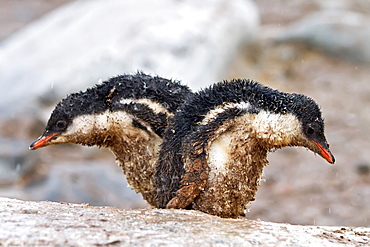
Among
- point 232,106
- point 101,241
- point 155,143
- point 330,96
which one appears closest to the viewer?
point 101,241

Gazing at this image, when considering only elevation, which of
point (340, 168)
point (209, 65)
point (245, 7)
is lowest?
point (340, 168)

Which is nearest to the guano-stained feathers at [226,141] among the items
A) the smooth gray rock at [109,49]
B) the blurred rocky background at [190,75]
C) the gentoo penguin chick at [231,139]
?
the gentoo penguin chick at [231,139]

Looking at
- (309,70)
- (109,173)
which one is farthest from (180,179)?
(309,70)

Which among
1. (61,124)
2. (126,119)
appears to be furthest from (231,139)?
(61,124)

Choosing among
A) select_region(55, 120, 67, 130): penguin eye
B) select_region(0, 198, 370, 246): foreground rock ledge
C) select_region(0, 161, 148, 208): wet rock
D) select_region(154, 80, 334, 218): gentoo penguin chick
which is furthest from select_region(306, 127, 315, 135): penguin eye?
select_region(0, 161, 148, 208): wet rock

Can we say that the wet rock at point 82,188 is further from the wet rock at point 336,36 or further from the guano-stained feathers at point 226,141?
the wet rock at point 336,36

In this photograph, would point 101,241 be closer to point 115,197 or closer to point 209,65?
point 115,197
